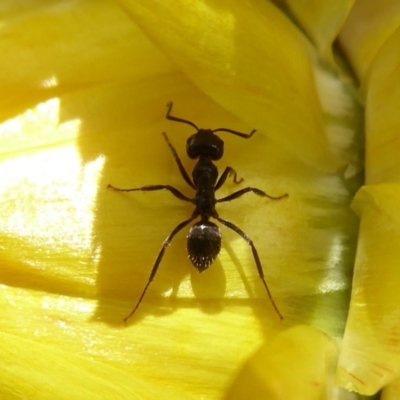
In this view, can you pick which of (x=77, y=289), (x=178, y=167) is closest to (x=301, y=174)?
(x=178, y=167)

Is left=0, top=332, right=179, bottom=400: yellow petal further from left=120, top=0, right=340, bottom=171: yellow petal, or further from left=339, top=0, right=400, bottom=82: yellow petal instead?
left=339, top=0, right=400, bottom=82: yellow petal

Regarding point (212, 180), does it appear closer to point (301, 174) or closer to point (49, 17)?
point (301, 174)

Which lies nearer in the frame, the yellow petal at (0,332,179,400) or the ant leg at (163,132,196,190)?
the yellow petal at (0,332,179,400)

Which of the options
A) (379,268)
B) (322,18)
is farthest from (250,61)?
(379,268)

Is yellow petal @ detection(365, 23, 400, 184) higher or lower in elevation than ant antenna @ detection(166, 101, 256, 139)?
higher

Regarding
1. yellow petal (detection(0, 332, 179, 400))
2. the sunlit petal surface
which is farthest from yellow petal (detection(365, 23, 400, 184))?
yellow petal (detection(0, 332, 179, 400))

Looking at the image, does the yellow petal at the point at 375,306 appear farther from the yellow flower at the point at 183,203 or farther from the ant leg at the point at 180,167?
the ant leg at the point at 180,167

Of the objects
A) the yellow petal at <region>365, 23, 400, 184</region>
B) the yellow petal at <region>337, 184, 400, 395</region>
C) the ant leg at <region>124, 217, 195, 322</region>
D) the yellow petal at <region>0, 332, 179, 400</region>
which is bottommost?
the yellow petal at <region>0, 332, 179, 400</region>

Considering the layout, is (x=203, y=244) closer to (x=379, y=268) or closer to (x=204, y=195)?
(x=204, y=195)
